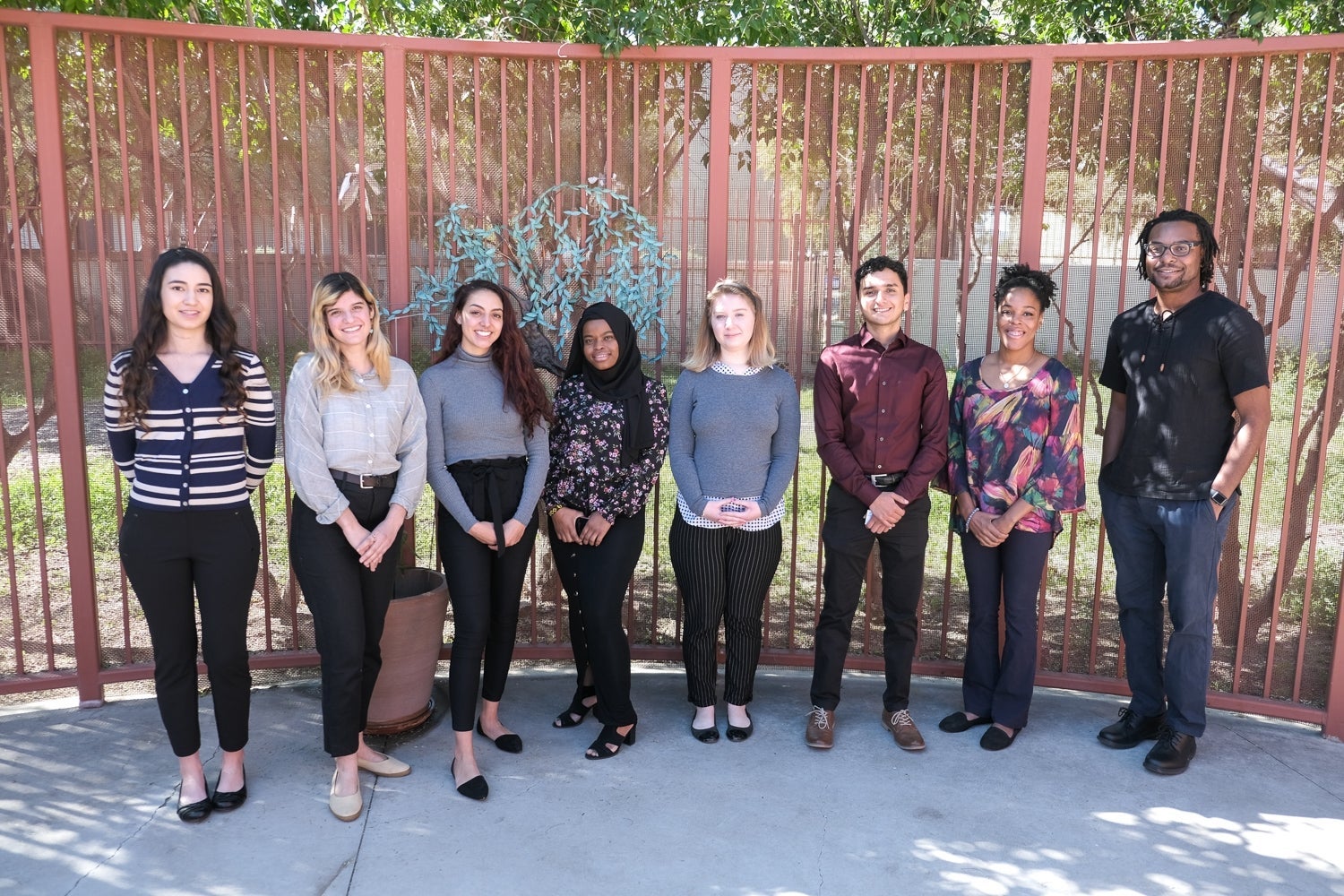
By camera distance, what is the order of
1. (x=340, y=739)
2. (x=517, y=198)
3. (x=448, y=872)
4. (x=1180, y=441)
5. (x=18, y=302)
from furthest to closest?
(x=517, y=198) → (x=18, y=302) → (x=1180, y=441) → (x=340, y=739) → (x=448, y=872)

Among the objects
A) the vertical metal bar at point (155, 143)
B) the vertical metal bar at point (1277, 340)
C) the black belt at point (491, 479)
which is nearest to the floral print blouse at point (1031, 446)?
the vertical metal bar at point (1277, 340)

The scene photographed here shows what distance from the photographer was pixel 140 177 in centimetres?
381

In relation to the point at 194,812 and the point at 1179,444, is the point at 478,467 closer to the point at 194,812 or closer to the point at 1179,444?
the point at 194,812

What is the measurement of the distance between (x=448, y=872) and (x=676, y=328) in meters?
2.33

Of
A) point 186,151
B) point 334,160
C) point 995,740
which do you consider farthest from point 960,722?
point 186,151

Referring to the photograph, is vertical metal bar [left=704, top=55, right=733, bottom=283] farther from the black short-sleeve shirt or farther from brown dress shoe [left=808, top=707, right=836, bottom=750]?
brown dress shoe [left=808, top=707, right=836, bottom=750]

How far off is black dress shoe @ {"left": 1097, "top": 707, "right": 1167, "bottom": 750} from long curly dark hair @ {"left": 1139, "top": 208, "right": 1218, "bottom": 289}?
5.36ft

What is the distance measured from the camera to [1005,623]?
12.1ft

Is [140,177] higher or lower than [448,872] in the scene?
higher

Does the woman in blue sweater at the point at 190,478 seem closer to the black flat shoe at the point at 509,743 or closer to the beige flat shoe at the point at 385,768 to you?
the beige flat shoe at the point at 385,768

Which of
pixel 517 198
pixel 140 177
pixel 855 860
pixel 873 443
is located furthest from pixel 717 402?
pixel 140 177

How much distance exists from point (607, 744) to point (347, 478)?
4.43ft

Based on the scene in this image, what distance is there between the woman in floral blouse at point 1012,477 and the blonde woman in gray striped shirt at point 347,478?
2018 millimetres

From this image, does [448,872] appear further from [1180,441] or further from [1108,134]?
[1108,134]
